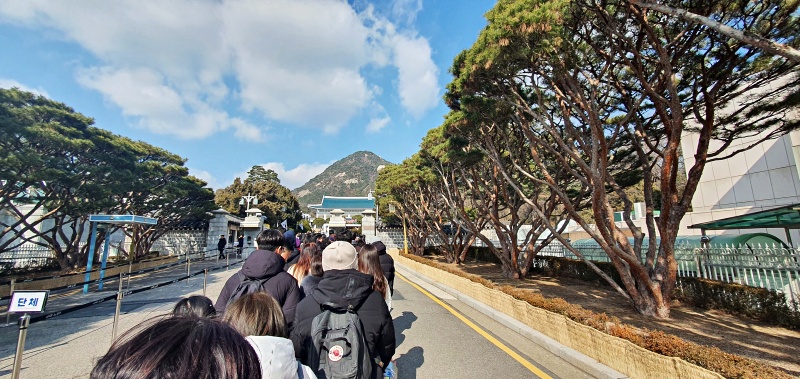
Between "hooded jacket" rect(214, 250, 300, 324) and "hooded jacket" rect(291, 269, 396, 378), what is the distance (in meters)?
0.67

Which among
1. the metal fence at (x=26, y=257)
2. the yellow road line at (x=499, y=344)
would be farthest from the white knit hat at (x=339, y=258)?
the metal fence at (x=26, y=257)

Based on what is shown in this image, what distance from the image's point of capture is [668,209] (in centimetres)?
793

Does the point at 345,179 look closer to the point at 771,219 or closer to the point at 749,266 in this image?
the point at 771,219

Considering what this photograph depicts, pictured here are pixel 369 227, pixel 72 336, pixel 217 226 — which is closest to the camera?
pixel 72 336

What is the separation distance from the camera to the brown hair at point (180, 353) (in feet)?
2.53

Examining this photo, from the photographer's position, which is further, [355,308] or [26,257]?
[26,257]

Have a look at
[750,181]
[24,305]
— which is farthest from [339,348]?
[750,181]

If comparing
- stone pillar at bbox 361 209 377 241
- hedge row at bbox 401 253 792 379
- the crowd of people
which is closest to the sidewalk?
the crowd of people

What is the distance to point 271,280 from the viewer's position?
3.30 meters

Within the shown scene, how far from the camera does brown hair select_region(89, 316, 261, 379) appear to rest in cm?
77

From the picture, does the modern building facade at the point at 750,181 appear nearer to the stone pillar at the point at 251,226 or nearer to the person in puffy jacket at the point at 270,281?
the person in puffy jacket at the point at 270,281

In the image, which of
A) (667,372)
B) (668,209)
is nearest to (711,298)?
(668,209)

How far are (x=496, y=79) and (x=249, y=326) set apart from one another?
9.34 m

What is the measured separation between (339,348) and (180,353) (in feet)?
5.16
